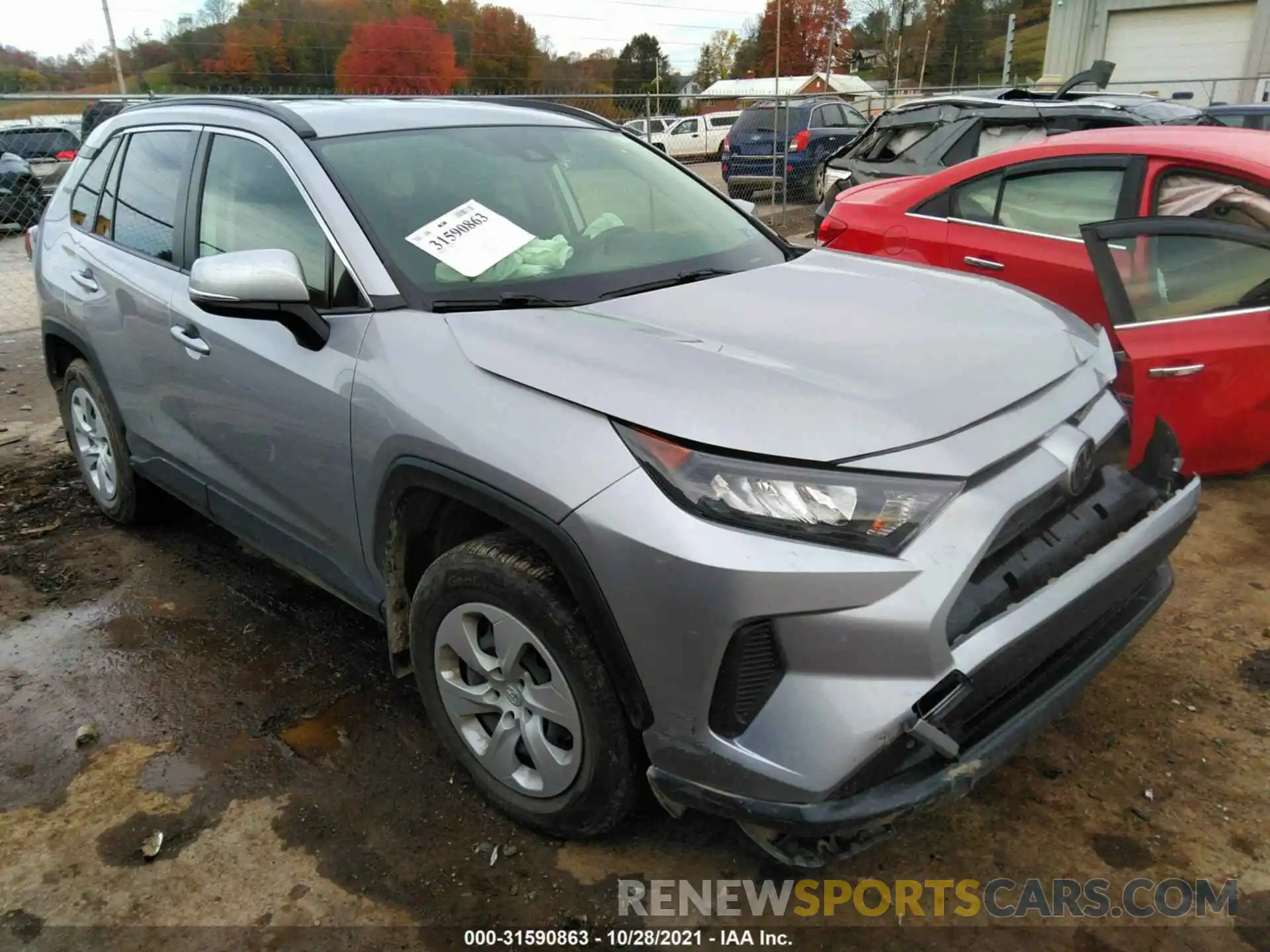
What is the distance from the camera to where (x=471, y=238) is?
2680 millimetres

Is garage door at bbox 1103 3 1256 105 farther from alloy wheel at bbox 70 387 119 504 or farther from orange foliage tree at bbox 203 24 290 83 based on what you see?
orange foliage tree at bbox 203 24 290 83

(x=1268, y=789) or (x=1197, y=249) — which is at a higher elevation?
(x=1197, y=249)

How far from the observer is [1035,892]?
221cm

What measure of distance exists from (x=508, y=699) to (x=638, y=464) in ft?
2.53

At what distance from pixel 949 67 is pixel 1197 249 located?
71300 mm

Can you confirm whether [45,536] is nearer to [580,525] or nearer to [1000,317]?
[580,525]

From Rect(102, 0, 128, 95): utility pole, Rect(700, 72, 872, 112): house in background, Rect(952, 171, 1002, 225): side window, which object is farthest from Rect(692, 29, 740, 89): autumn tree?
Rect(952, 171, 1002, 225): side window

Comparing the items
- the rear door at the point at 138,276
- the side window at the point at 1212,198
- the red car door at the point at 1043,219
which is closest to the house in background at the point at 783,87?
the red car door at the point at 1043,219

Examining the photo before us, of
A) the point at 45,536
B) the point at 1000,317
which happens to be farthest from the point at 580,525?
the point at 45,536

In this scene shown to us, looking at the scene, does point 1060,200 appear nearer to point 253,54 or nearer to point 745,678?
point 745,678

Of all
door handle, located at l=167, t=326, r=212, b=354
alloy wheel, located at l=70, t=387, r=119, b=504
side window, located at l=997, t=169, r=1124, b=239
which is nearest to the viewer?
door handle, located at l=167, t=326, r=212, b=354

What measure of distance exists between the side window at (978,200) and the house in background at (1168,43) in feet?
69.3

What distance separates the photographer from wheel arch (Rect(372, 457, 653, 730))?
6.45ft

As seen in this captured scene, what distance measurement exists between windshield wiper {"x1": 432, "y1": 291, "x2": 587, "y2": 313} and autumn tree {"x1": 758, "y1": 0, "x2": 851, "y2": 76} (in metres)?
74.5
